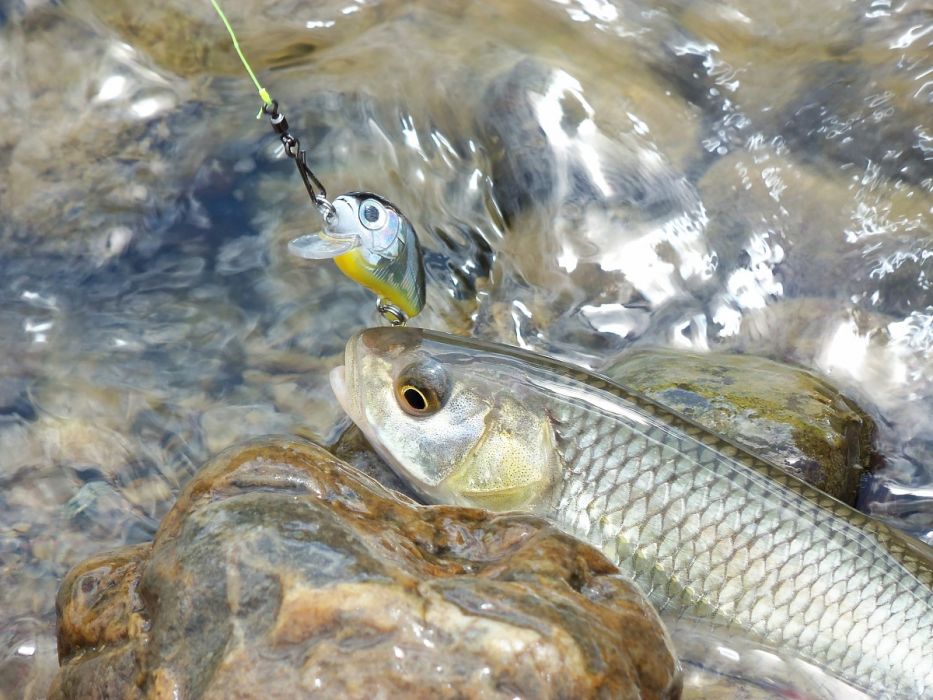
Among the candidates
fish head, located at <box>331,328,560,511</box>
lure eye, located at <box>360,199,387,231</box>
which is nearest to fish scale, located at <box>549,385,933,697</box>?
fish head, located at <box>331,328,560,511</box>

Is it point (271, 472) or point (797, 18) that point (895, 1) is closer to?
point (797, 18)

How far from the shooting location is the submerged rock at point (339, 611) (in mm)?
2039

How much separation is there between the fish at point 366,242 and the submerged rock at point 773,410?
1.19 meters

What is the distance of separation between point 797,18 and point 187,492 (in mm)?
4397

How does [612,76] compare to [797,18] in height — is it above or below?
below

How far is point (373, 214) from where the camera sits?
10.4 feet

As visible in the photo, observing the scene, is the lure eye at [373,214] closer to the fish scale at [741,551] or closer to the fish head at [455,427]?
the fish head at [455,427]

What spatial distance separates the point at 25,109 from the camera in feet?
14.9

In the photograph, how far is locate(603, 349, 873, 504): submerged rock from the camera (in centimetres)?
361

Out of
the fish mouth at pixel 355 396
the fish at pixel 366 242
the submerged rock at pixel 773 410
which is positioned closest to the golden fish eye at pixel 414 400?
the fish mouth at pixel 355 396

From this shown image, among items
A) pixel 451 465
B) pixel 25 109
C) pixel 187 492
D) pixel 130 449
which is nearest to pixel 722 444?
pixel 451 465

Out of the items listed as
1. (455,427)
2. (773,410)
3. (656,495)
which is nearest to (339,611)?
(455,427)

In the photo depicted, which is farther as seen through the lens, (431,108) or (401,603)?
(431,108)

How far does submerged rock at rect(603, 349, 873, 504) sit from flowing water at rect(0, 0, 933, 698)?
0.78 feet
